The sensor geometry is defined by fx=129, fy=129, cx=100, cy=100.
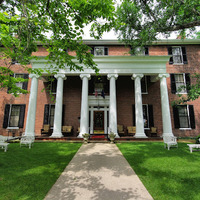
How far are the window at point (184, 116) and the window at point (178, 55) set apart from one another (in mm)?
5351

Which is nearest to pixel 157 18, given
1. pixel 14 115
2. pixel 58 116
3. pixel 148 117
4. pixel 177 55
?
pixel 177 55

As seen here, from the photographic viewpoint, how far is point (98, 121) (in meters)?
14.6

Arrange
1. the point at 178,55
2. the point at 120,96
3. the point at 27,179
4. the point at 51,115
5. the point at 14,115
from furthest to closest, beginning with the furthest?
the point at 178,55
the point at 120,96
the point at 51,115
the point at 14,115
the point at 27,179

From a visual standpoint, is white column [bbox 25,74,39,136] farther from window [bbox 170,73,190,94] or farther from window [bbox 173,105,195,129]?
window [bbox 170,73,190,94]

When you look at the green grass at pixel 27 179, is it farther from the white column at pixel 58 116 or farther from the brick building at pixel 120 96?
the brick building at pixel 120 96

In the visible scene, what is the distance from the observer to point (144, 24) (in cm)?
1023

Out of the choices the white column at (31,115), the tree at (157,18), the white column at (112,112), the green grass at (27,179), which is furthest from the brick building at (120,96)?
the green grass at (27,179)

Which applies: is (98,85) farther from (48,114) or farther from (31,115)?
(31,115)

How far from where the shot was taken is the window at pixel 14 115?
14007mm

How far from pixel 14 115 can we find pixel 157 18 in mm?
16567

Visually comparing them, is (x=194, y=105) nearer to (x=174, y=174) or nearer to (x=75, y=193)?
(x=174, y=174)

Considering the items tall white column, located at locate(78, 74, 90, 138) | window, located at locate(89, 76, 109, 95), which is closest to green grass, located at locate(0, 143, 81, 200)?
tall white column, located at locate(78, 74, 90, 138)

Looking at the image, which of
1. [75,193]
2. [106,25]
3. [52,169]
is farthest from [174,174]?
[106,25]

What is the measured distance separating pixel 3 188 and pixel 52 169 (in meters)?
1.52
